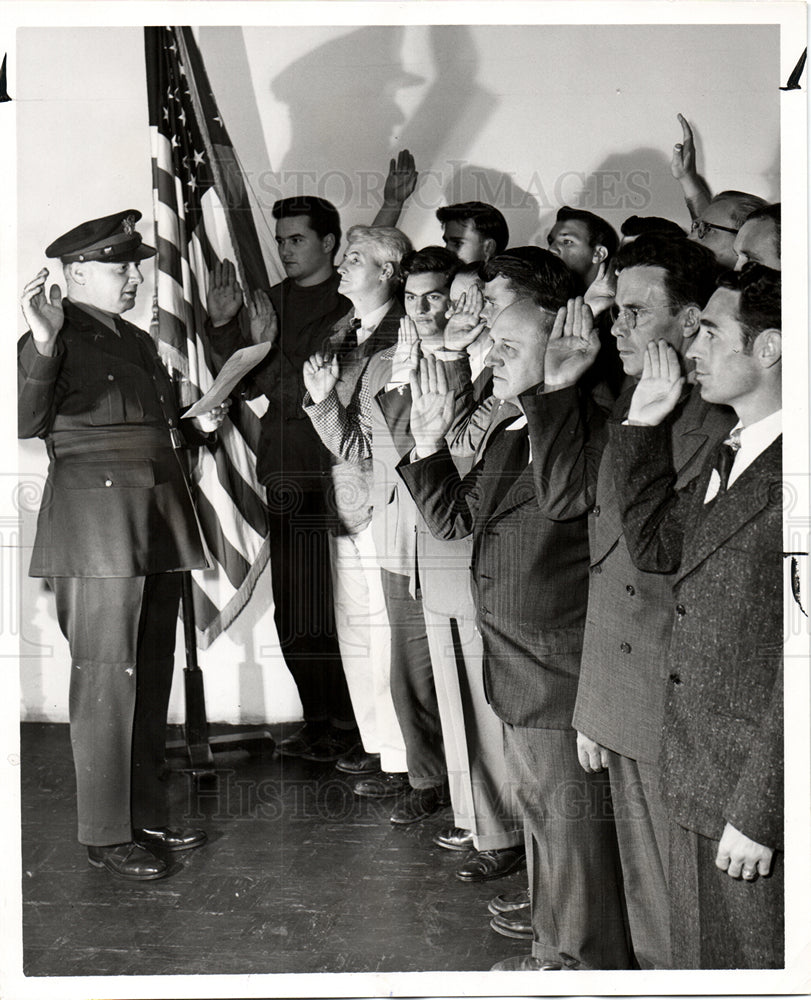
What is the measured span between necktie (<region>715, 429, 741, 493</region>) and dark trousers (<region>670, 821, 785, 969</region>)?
912mm

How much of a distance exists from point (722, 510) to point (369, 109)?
1496mm

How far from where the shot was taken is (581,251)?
118 inches

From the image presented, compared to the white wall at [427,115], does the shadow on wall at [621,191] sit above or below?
below

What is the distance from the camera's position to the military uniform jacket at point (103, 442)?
3.11 meters

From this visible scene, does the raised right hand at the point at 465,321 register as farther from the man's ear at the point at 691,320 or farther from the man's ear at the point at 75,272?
the man's ear at the point at 75,272

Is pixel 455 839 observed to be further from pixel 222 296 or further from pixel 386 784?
pixel 222 296

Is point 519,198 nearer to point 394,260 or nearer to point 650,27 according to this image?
point 394,260

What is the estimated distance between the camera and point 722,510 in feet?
9.21

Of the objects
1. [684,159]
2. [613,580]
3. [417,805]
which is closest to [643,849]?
[417,805]

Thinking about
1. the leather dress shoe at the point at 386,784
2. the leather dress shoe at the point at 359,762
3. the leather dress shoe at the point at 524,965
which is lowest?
the leather dress shoe at the point at 524,965

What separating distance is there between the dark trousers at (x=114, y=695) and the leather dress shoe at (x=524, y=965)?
1054 millimetres

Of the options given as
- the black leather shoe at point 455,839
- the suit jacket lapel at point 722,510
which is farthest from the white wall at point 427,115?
the black leather shoe at point 455,839

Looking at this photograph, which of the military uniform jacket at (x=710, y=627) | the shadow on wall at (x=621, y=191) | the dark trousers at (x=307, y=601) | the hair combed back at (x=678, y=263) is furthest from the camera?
the dark trousers at (x=307, y=601)

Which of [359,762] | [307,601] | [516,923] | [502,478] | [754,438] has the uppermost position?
[754,438]
